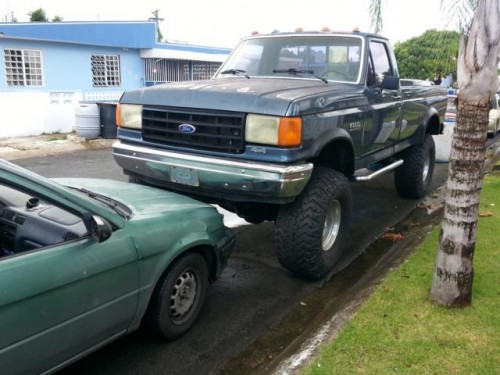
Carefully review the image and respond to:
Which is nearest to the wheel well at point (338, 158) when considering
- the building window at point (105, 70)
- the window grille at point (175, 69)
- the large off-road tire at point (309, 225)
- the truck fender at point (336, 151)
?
the truck fender at point (336, 151)

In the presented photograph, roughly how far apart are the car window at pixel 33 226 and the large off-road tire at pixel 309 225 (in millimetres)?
1900

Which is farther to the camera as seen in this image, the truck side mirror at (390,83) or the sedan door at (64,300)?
the truck side mirror at (390,83)

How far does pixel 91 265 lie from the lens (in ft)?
8.70

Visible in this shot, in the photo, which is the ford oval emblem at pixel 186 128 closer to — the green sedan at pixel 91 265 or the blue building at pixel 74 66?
the green sedan at pixel 91 265

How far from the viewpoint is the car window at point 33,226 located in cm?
281

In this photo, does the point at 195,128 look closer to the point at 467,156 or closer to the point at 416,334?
the point at 467,156

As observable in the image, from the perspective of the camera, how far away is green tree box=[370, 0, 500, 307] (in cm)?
315

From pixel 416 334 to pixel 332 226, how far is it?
1601 millimetres

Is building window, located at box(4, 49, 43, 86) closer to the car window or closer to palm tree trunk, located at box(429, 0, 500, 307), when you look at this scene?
the car window

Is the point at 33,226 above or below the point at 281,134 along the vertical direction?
Result: below

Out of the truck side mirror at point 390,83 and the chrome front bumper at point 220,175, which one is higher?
the truck side mirror at point 390,83

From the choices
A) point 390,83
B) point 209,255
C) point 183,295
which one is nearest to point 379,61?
point 390,83

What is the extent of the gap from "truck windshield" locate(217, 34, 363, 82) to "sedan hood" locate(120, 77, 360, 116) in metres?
0.31

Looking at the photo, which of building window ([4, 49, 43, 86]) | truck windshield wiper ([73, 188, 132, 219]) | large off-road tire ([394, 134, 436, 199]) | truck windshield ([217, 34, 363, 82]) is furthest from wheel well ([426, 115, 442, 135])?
building window ([4, 49, 43, 86])
